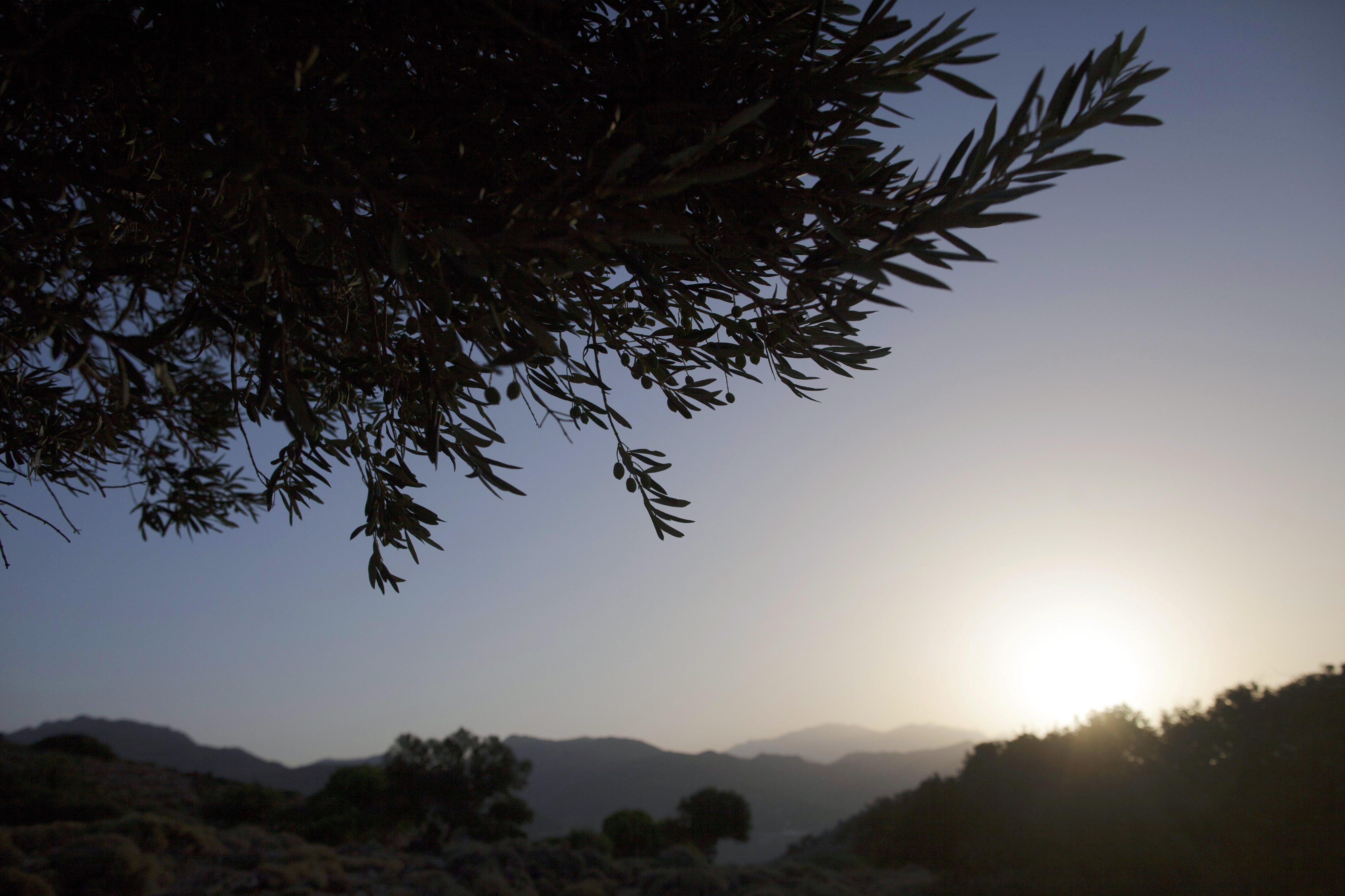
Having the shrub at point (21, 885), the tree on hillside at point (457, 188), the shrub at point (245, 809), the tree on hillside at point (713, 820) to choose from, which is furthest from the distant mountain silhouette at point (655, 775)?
the tree on hillside at point (457, 188)

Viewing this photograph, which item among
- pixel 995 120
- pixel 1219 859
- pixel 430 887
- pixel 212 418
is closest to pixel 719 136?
pixel 995 120

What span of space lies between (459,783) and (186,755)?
3084 inches

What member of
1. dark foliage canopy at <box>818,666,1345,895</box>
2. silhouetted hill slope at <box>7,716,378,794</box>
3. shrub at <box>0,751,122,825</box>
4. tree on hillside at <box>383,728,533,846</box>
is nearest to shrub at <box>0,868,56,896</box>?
shrub at <box>0,751,122,825</box>

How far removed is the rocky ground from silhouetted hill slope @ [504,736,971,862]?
221 feet

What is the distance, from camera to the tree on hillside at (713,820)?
114ft

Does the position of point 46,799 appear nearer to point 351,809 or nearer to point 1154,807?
point 351,809

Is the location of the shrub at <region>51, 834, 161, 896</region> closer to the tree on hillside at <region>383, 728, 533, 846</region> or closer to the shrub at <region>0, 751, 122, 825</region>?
the shrub at <region>0, 751, 122, 825</region>

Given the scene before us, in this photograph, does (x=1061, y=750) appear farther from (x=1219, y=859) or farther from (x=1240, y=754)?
(x=1219, y=859)

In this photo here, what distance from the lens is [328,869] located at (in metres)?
12.1

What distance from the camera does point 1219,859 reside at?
42.7ft

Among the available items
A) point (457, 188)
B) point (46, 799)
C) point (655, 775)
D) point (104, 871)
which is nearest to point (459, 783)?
point (46, 799)

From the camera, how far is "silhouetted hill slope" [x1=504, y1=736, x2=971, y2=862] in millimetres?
84312

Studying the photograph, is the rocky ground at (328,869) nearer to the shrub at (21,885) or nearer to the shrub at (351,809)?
the shrub at (21,885)

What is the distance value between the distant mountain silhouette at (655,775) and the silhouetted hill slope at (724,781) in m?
0.21
